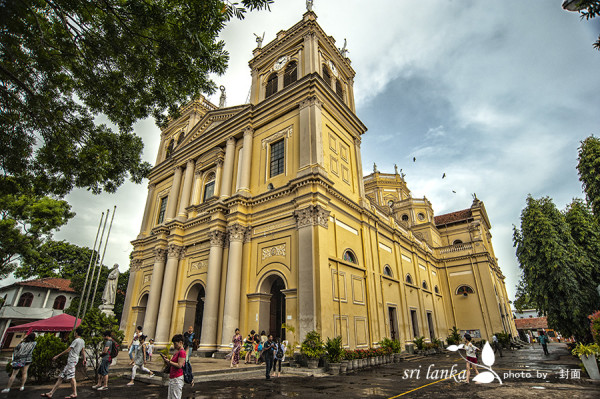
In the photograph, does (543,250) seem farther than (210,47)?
Yes

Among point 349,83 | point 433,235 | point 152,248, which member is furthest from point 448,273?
point 152,248

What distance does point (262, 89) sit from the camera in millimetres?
20672

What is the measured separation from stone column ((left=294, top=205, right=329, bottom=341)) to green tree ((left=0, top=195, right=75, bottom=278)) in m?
14.2

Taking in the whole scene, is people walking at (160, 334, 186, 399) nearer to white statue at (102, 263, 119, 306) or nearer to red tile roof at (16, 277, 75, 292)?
white statue at (102, 263, 119, 306)

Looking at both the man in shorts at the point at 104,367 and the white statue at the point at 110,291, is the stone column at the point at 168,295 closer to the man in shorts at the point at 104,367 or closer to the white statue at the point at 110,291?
the white statue at the point at 110,291

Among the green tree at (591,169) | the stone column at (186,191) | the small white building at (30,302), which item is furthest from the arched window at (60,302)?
the green tree at (591,169)

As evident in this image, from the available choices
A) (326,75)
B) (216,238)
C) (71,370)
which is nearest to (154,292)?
(216,238)

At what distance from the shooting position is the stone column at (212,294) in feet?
48.2

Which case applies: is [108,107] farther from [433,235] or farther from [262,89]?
[433,235]

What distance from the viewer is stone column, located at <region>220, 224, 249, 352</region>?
45.3 feet

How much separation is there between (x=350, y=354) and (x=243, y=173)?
1099 centimetres

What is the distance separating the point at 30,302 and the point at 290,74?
117ft

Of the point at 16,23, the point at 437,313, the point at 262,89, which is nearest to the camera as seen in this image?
the point at 16,23

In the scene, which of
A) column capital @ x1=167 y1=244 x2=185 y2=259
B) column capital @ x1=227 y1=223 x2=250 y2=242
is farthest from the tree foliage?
column capital @ x1=167 y1=244 x2=185 y2=259
